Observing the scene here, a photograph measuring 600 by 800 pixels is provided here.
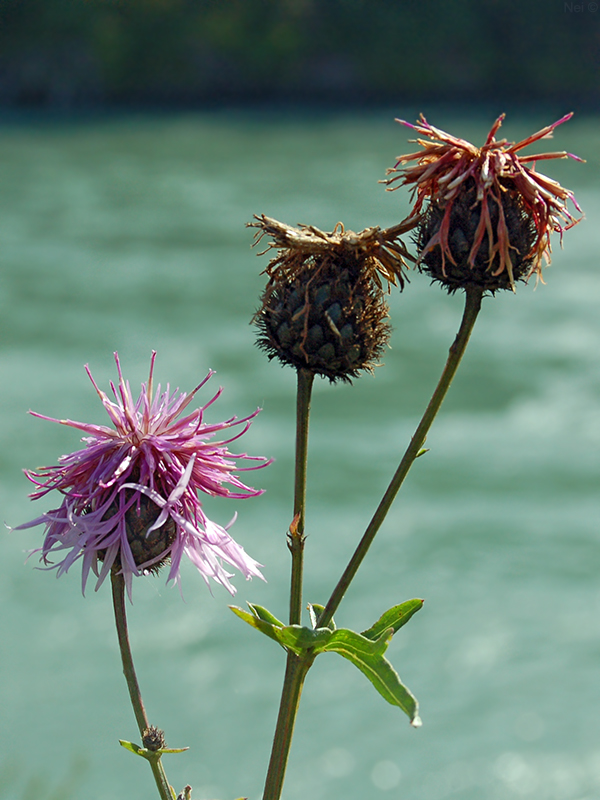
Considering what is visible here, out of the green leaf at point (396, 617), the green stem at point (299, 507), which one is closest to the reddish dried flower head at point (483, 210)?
the green stem at point (299, 507)

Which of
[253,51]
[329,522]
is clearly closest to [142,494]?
[329,522]

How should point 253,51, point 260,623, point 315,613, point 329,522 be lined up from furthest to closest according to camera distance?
point 253,51, point 329,522, point 315,613, point 260,623

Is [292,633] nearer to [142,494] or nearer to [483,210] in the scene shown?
[142,494]

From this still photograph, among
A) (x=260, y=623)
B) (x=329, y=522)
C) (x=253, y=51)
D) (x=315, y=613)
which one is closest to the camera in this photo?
(x=260, y=623)

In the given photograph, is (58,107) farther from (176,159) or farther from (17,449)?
(17,449)

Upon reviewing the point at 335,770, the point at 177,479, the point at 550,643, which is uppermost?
the point at 550,643

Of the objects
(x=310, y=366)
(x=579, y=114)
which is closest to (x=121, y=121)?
(x=579, y=114)
